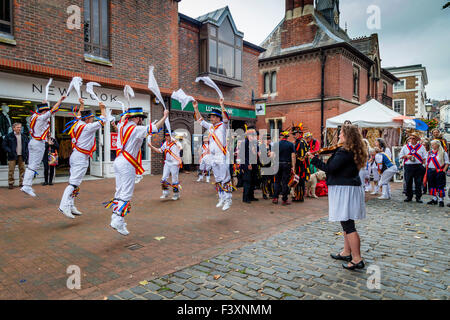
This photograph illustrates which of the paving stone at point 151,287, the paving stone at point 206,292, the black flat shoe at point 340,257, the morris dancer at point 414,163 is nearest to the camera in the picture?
the paving stone at point 206,292

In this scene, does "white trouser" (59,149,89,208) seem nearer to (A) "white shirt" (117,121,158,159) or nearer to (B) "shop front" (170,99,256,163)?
(A) "white shirt" (117,121,158,159)

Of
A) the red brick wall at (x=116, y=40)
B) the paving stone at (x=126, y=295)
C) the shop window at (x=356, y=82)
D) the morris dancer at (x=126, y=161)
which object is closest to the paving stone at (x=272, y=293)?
the paving stone at (x=126, y=295)

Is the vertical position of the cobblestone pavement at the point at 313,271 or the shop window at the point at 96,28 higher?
the shop window at the point at 96,28

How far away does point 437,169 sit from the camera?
8.70m

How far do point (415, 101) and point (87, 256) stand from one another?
51.2 metres

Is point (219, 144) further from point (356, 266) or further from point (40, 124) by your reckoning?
point (40, 124)

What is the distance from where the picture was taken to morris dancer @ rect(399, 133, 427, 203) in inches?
358

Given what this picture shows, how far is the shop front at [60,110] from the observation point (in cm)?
1033

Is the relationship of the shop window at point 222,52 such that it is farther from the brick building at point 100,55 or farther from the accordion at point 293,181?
the accordion at point 293,181

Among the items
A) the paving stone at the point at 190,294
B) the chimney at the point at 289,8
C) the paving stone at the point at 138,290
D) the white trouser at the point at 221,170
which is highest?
the chimney at the point at 289,8

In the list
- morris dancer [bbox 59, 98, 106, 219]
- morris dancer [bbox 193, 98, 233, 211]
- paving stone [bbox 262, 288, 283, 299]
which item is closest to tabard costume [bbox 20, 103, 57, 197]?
morris dancer [bbox 59, 98, 106, 219]

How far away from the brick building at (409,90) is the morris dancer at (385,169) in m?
41.3

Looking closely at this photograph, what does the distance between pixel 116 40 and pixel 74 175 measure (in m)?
8.55

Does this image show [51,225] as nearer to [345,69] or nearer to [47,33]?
[47,33]
